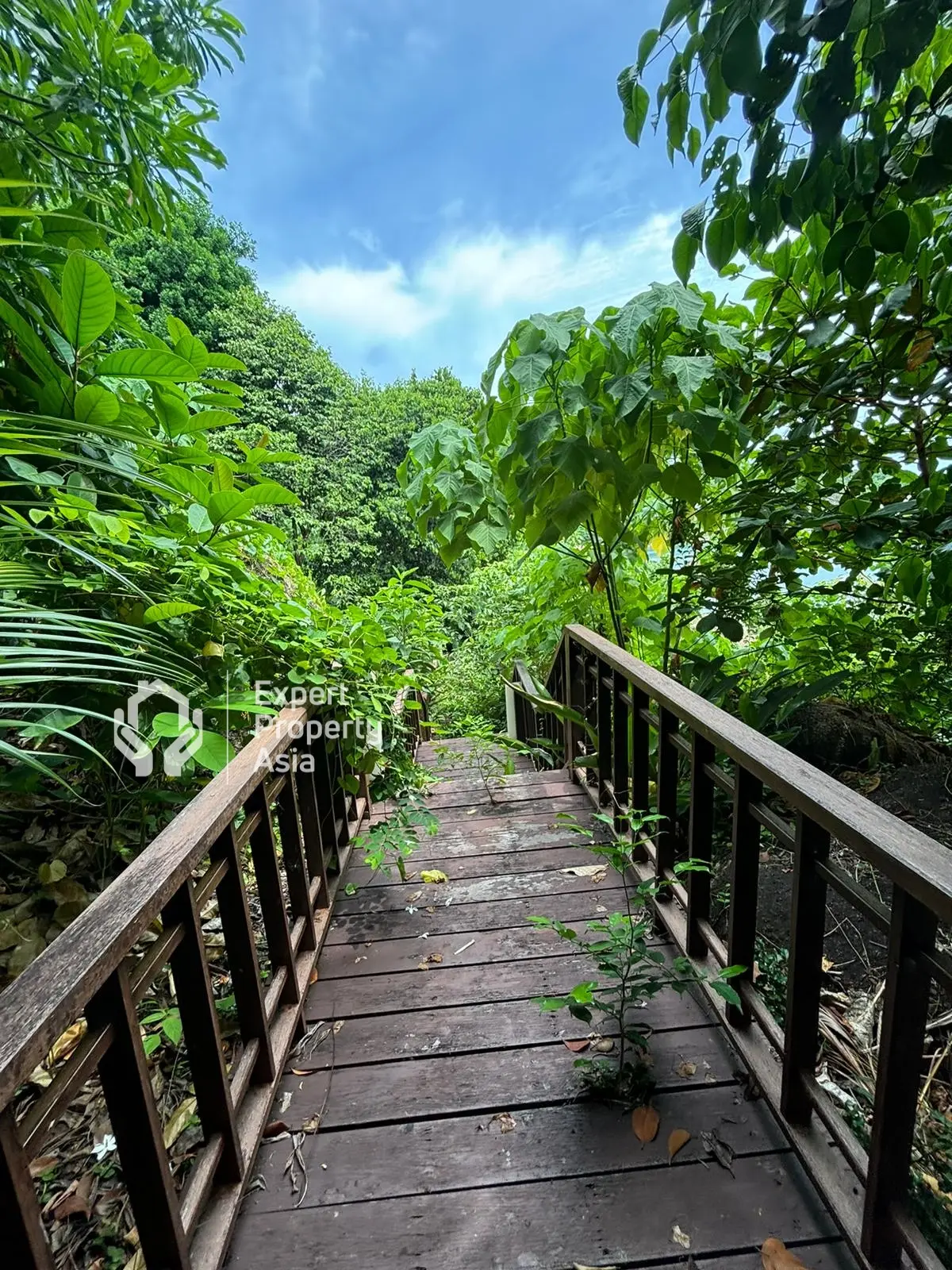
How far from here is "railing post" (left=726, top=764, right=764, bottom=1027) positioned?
1.21m

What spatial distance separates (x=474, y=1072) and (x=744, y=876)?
74 centimetres

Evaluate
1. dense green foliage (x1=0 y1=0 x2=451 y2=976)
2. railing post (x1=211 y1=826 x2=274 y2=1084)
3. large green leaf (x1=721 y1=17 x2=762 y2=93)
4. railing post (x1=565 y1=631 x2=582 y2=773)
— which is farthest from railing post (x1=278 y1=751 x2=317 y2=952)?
railing post (x1=565 y1=631 x2=582 y2=773)

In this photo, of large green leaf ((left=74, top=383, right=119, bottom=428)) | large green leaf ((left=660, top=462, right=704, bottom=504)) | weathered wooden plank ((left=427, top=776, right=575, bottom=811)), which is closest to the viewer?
large green leaf ((left=74, top=383, right=119, bottom=428))

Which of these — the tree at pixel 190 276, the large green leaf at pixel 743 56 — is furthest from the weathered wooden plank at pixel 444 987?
the tree at pixel 190 276

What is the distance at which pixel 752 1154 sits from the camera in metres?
1.09

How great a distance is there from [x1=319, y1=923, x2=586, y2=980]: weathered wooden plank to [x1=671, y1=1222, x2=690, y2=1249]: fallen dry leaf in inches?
27.5

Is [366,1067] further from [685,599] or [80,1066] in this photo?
[685,599]

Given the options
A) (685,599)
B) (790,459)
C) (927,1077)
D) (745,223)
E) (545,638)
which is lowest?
(927,1077)

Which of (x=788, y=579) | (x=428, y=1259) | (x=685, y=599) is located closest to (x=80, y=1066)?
(x=428, y=1259)

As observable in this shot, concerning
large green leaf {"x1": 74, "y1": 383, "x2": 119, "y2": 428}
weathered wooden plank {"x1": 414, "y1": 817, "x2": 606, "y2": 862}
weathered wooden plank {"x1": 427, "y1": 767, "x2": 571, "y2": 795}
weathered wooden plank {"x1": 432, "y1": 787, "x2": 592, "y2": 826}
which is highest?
large green leaf {"x1": 74, "y1": 383, "x2": 119, "y2": 428}

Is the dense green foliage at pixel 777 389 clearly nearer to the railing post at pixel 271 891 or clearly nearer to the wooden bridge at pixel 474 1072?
the wooden bridge at pixel 474 1072

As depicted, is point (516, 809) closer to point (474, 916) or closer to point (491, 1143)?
point (474, 916)

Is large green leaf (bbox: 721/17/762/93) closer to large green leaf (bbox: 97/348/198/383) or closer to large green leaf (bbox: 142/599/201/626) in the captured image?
large green leaf (bbox: 97/348/198/383)

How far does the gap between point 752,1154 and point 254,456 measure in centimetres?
176
